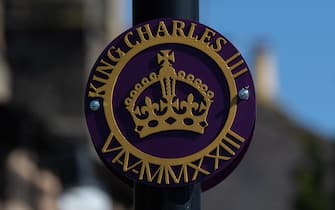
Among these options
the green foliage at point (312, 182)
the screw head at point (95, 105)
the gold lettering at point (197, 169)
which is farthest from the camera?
the green foliage at point (312, 182)

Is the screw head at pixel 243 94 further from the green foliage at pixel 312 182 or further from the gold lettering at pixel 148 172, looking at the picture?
the green foliage at pixel 312 182

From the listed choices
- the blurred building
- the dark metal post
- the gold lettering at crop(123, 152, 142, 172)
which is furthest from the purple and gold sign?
the blurred building

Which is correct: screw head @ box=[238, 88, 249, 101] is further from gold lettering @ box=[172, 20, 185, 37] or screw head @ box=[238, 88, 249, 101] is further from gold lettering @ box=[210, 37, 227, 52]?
gold lettering @ box=[172, 20, 185, 37]

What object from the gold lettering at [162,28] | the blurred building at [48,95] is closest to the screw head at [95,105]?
the gold lettering at [162,28]

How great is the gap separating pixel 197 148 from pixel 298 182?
149ft

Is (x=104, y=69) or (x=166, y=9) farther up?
(x=166, y=9)

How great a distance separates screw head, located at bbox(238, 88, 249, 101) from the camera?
4.27 metres

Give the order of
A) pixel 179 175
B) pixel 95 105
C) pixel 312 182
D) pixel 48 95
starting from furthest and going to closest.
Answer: pixel 312 182, pixel 48 95, pixel 95 105, pixel 179 175

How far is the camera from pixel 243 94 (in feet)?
14.0

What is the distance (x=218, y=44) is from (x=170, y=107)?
0.28m

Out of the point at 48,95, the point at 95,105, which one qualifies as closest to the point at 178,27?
the point at 95,105

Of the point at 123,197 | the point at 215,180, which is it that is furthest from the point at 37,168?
the point at 215,180

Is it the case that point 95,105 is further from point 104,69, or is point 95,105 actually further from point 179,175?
point 179,175

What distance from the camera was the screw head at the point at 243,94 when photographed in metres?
4.27
